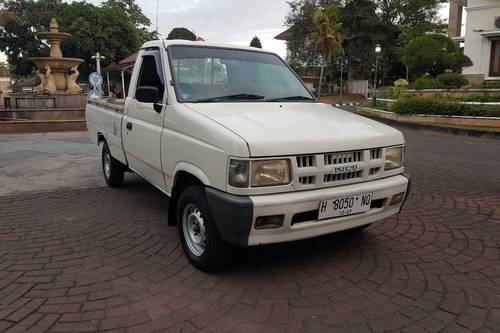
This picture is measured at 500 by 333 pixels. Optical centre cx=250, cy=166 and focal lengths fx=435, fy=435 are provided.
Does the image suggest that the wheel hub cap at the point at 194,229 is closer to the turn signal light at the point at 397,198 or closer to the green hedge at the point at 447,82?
the turn signal light at the point at 397,198

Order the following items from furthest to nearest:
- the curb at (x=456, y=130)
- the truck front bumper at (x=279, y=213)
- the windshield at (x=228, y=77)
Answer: the curb at (x=456, y=130)
the windshield at (x=228, y=77)
the truck front bumper at (x=279, y=213)

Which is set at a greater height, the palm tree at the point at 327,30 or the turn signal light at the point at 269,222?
the palm tree at the point at 327,30

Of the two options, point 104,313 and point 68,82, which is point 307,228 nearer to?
point 104,313

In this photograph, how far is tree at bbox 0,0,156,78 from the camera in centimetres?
4495

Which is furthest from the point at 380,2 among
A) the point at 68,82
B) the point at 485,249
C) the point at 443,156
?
the point at 485,249

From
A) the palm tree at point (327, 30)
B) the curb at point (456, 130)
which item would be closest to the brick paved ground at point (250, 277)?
the curb at point (456, 130)

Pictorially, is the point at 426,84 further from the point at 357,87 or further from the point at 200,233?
the point at 357,87

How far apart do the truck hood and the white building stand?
24.5 meters

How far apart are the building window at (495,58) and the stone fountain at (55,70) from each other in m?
23.2

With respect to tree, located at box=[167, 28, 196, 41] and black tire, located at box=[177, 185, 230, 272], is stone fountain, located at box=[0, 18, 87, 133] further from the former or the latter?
tree, located at box=[167, 28, 196, 41]

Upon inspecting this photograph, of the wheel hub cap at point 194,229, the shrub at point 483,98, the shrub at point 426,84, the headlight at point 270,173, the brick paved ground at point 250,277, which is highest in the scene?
the shrub at point 426,84

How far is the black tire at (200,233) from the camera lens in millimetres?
3521

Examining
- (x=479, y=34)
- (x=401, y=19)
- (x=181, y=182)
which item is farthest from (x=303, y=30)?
(x=181, y=182)

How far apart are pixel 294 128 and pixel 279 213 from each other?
2.46 feet
